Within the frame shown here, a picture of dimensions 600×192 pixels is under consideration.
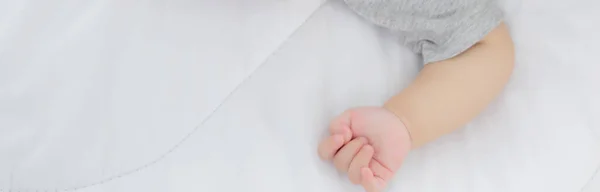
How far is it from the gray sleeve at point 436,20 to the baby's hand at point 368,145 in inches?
5.1

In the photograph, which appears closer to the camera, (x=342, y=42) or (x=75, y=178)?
(x=75, y=178)

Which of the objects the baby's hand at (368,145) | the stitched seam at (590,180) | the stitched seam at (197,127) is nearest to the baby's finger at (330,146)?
the baby's hand at (368,145)

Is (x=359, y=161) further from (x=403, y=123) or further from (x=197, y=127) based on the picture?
(x=197, y=127)

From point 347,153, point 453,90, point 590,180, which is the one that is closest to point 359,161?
point 347,153

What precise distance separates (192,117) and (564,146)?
1.38ft

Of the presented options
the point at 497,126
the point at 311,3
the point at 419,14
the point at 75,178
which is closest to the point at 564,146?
the point at 497,126

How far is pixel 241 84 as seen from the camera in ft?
2.93

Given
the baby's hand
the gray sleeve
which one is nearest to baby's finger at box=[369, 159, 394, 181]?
the baby's hand

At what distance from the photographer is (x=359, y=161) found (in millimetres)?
811

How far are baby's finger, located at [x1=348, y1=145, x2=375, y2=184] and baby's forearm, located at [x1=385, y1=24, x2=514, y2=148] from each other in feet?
0.21

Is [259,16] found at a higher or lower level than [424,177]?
higher

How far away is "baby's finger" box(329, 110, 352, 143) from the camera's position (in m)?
0.83

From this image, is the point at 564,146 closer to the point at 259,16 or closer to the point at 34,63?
the point at 259,16

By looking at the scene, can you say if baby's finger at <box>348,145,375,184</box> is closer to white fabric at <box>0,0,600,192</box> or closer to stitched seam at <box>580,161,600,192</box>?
white fabric at <box>0,0,600,192</box>
